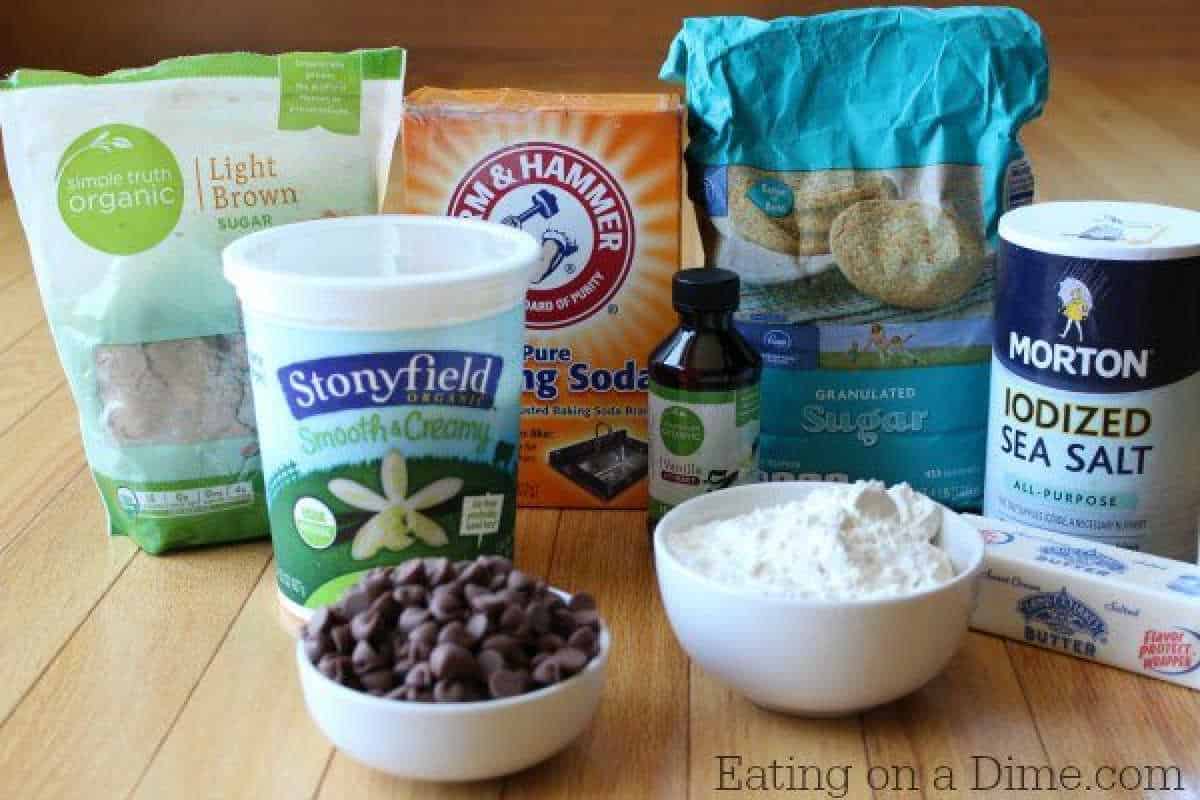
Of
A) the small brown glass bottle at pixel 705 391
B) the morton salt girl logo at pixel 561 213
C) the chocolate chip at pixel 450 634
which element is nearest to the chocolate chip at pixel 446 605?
the chocolate chip at pixel 450 634

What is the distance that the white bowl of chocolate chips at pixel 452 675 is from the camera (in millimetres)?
932

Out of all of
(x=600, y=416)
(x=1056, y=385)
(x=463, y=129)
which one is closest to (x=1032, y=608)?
(x=1056, y=385)

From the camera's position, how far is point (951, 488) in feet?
4.74

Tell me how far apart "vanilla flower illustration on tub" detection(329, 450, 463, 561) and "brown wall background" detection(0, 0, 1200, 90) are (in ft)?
9.79

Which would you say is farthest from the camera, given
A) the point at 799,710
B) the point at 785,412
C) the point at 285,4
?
the point at 285,4

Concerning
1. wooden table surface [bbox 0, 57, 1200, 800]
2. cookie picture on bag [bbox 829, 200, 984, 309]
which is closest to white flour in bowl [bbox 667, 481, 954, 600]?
wooden table surface [bbox 0, 57, 1200, 800]

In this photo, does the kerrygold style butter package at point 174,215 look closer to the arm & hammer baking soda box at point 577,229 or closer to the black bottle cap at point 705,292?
the arm & hammer baking soda box at point 577,229

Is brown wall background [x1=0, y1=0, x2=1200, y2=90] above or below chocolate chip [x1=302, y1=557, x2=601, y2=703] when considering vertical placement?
below

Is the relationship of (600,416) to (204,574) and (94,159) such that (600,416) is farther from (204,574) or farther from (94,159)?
(94,159)

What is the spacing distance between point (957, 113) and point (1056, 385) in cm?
28

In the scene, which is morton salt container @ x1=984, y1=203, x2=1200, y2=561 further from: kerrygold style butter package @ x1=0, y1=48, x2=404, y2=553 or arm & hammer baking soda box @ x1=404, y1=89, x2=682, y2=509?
kerrygold style butter package @ x1=0, y1=48, x2=404, y2=553

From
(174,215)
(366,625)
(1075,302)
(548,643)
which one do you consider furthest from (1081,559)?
(174,215)

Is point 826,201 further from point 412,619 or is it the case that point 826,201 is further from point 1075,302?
point 412,619

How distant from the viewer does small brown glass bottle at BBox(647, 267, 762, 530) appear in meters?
1.27
